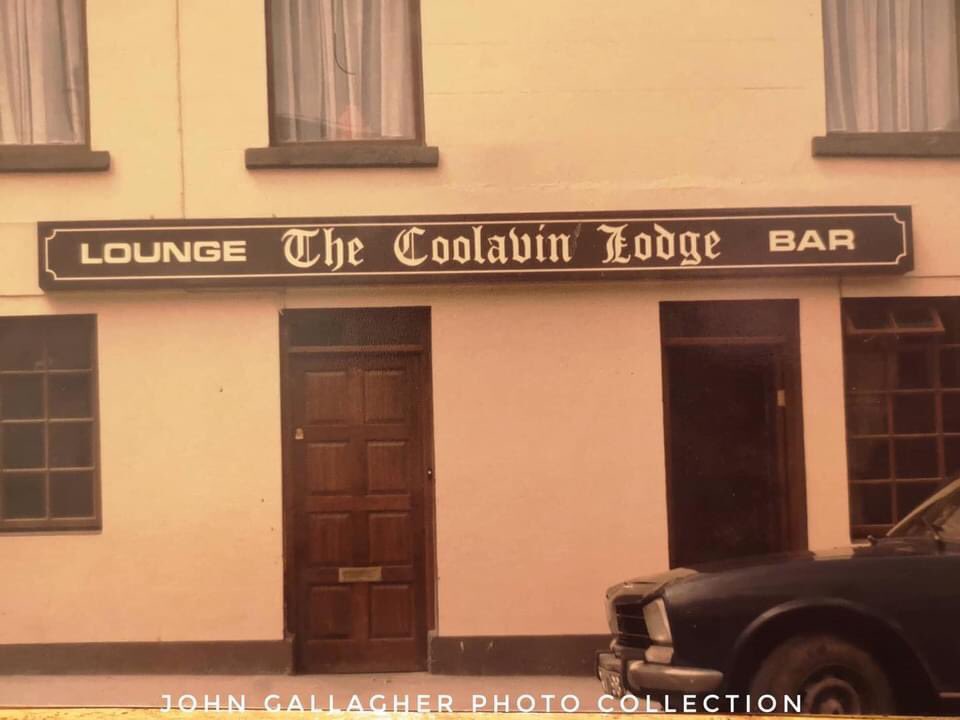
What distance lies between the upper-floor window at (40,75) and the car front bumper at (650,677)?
2800 mm

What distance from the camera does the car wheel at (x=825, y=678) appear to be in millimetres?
3652

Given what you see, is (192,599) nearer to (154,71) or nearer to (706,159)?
(154,71)

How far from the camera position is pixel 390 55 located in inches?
178

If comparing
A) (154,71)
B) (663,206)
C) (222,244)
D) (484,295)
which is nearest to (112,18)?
(154,71)

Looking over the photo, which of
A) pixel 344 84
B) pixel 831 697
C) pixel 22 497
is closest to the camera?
pixel 831 697

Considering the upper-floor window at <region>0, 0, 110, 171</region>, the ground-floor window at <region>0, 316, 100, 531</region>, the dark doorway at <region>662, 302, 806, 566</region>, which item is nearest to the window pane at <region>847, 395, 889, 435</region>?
the dark doorway at <region>662, 302, 806, 566</region>

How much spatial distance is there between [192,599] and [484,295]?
1.58 metres

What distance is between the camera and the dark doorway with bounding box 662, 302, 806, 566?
407 centimetres

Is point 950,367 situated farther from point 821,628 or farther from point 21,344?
point 21,344

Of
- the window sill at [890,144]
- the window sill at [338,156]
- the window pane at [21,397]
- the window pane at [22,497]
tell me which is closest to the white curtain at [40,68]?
the window sill at [338,156]

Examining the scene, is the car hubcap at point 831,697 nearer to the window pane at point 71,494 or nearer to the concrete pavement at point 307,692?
the concrete pavement at point 307,692

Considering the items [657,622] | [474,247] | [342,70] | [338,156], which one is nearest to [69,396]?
[338,156]

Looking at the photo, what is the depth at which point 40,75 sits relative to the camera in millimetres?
→ 4230

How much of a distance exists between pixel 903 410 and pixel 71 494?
3.05 m
